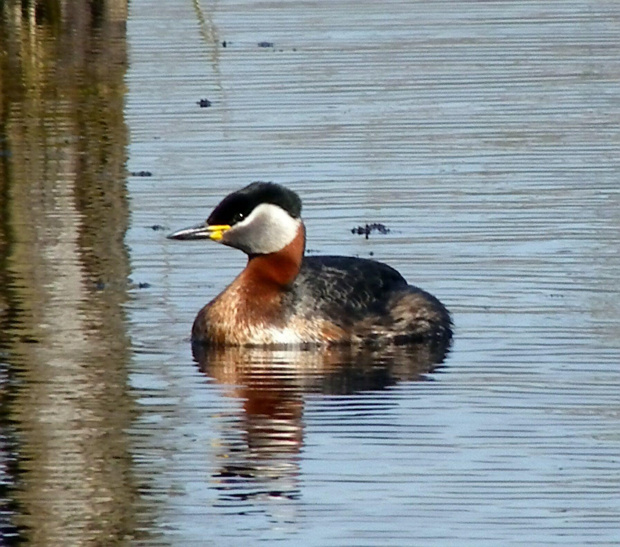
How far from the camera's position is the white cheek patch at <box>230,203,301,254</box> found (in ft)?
40.1

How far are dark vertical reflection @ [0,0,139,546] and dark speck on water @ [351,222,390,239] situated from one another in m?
1.56

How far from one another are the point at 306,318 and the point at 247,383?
1111 mm

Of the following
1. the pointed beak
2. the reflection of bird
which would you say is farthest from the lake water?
the pointed beak

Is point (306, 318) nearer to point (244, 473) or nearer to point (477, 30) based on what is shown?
point (244, 473)

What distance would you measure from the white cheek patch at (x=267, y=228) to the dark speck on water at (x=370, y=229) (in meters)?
2.07

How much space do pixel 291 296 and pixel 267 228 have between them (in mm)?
418

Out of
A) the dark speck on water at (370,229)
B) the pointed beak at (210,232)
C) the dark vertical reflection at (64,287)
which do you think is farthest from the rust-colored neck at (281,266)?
the dark speck on water at (370,229)

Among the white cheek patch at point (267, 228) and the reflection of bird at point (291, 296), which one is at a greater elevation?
the white cheek patch at point (267, 228)

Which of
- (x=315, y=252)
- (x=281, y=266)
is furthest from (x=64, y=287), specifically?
(x=315, y=252)

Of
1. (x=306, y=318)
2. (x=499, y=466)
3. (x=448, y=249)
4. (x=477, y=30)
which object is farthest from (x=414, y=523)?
(x=477, y=30)

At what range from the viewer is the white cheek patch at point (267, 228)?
1223 centimetres

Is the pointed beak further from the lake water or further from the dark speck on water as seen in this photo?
the dark speck on water

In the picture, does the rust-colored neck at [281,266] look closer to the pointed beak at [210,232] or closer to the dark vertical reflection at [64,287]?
the pointed beak at [210,232]

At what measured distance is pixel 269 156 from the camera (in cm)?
1677
